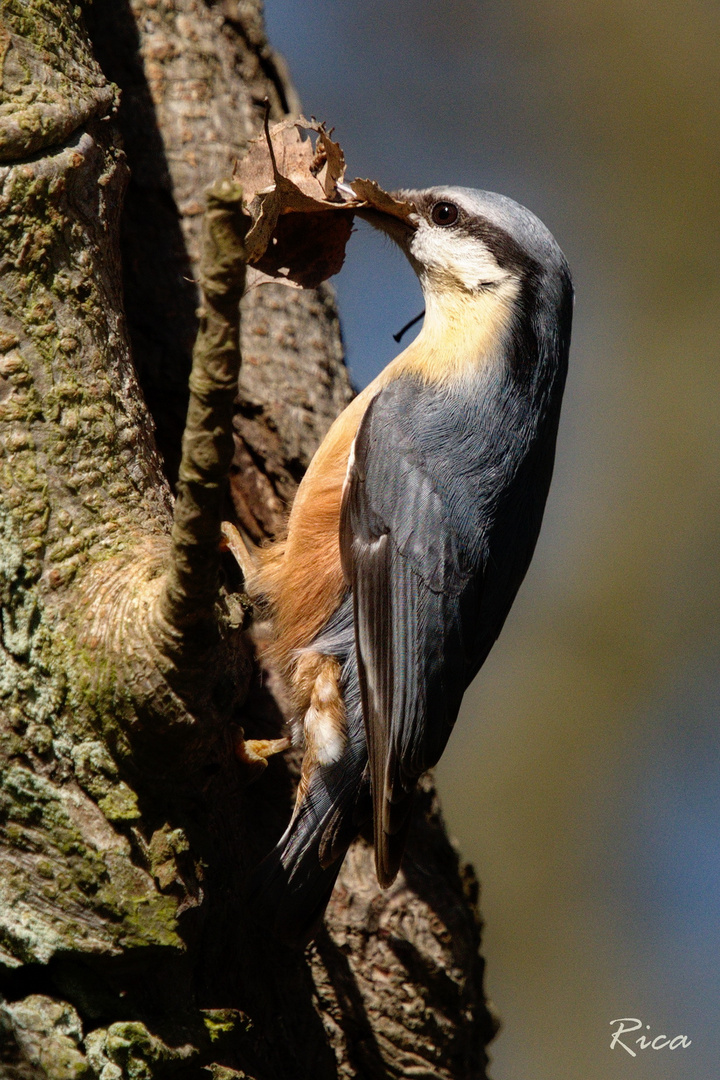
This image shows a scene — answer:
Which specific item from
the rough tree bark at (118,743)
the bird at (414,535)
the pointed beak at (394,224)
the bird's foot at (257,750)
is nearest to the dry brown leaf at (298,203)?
the pointed beak at (394,224)

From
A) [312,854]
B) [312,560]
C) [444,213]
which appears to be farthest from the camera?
[444,213]

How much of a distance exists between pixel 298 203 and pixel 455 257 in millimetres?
516

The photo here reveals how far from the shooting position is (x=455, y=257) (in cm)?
267

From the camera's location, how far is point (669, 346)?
5637 millimetres

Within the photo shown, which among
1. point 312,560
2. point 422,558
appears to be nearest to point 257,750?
point 312,560

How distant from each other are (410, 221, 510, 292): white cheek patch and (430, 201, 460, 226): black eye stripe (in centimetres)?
2

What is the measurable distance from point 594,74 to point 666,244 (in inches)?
40.9

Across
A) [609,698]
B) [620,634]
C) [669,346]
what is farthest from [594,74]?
[609,698]

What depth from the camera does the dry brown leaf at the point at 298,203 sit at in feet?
7.36

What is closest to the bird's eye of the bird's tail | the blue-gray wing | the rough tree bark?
the blue-gray wing

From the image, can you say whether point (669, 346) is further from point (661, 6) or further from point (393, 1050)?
point (393, 1050)

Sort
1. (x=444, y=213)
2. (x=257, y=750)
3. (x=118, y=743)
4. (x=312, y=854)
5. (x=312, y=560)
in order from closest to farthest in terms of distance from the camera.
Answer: (x=118, y=743)
(x=312, y=854)
(x=257, y=750)
(x=312, y=560)
(x=444, y=213)

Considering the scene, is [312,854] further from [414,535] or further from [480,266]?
A: [480,266]

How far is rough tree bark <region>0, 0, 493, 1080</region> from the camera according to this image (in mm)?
1801
